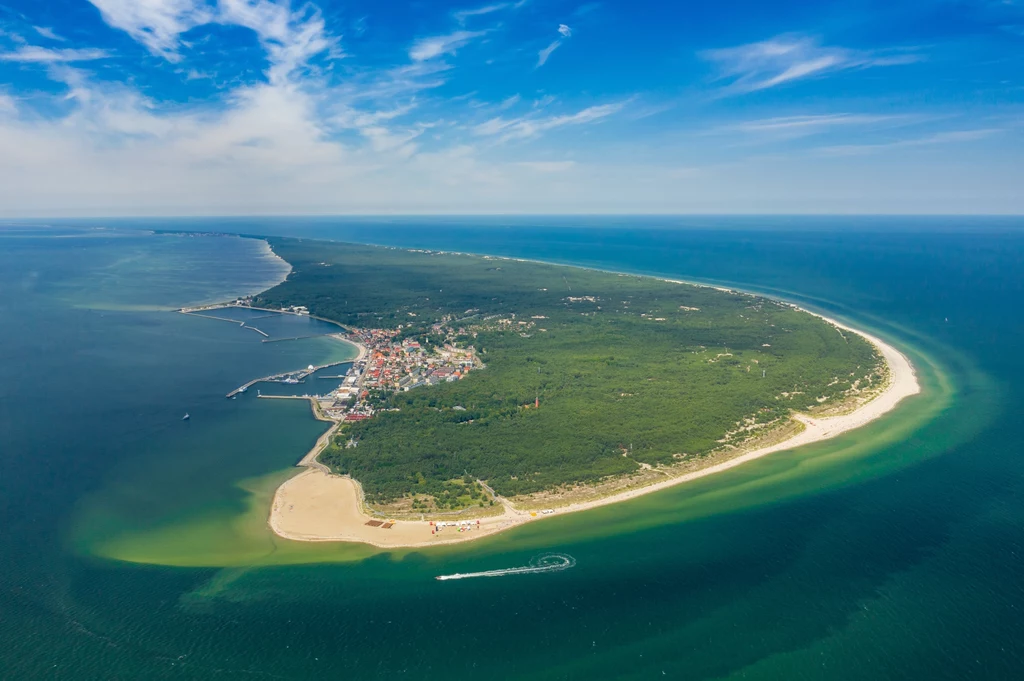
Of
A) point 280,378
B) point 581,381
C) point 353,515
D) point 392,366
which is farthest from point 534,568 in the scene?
point 280,378

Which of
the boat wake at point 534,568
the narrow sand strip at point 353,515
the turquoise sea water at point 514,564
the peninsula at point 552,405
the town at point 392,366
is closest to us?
the turquoise sea water at point 514,564

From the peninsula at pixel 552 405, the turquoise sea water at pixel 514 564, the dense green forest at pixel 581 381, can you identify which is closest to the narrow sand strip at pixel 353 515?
the peninsula at pixel 552 405

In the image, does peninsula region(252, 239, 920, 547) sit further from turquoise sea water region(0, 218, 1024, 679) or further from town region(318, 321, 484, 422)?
→ turquoise sea water region(0, 218, 1024, 679)

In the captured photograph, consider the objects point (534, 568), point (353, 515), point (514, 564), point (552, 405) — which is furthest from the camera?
point (552, 405)

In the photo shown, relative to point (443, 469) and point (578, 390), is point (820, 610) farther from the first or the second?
point (578, 390)

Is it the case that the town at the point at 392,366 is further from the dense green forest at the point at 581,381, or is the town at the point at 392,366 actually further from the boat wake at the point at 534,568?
the boat wake at the point at 534,568

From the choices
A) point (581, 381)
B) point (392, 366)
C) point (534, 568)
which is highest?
point (581, 381)

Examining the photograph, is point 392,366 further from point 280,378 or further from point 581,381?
point 581,381

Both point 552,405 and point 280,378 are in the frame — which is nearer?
point 552,405
